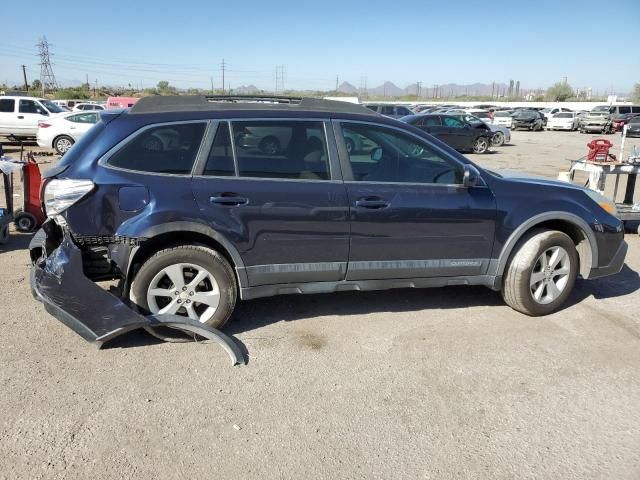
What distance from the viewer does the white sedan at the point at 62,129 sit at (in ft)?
51.1

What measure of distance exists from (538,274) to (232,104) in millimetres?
2980

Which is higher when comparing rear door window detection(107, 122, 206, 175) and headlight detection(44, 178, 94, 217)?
rear door window detection(107, 122, 206, 175)

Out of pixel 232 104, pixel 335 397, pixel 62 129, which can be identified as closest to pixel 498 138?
pixel 62 129

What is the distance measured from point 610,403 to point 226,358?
8.35 ft

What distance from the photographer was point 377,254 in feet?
13.1

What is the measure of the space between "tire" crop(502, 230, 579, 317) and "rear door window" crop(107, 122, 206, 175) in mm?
2824

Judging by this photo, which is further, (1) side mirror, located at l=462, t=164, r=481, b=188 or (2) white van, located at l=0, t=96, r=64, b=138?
(2) white van, located at l=0, t=96, r=64, b=138

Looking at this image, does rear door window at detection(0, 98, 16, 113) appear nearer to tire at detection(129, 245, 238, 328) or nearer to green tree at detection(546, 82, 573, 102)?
tire at detection(129, 245, 238, 328)

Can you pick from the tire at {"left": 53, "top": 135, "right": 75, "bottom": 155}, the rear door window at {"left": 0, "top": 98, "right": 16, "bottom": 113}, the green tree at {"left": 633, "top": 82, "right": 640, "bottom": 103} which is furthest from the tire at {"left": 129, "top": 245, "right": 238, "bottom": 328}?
the green tree at {"left": 633, "top": 82, "right": 640, "bottom": 103}

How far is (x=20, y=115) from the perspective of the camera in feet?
60.0

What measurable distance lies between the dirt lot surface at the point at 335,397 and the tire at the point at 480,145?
16.9 meters

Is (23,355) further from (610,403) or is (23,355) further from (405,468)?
(610,403)

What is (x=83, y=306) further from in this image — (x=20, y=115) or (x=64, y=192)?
(x=20, y=115)

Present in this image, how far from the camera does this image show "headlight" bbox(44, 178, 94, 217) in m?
3.51
